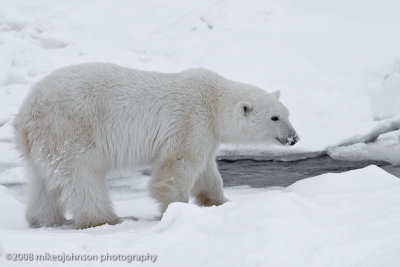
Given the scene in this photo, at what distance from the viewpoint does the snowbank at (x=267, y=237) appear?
8.63ft

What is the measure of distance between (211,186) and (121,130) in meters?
1.15

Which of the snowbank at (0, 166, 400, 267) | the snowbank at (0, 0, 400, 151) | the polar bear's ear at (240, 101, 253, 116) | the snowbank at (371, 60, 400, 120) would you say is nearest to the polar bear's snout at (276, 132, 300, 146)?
the polar bear's ear at (240, 101, 253, 116)

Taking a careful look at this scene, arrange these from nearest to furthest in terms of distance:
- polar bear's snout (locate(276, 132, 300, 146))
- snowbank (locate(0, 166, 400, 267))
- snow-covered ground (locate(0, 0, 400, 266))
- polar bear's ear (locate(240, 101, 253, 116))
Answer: snowbank (locate(0, 166, 400, 267)) → snow-covered ground (locate(0, 0, 400, 266)) → polar bear's ear (locate(240, 101, 253, 116)) → polar bear's snout (locate(276, 132, 300, 146))

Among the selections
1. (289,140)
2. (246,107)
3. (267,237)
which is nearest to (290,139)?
(289,140)

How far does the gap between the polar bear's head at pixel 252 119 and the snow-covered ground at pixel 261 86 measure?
2.08 feet

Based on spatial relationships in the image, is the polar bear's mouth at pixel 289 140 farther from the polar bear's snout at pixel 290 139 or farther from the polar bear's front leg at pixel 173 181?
the polar bear's front leg at pixel 173 181

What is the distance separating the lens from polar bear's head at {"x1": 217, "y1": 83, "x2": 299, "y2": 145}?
212 inches

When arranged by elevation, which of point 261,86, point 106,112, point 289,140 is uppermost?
Answer: point 106,112

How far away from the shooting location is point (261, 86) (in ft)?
33.2

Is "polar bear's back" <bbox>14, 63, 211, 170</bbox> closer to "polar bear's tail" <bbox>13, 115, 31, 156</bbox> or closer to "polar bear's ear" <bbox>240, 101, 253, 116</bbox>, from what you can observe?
"polar bear's tail" <bbox>13, 115, 31, 156</bbox>

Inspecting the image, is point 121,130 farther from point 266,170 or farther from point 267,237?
point 266,170

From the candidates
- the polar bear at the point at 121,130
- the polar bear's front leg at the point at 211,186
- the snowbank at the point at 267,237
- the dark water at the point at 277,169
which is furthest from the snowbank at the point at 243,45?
the snowbank at the point at 267,237

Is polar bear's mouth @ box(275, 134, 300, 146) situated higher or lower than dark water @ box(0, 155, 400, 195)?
higher

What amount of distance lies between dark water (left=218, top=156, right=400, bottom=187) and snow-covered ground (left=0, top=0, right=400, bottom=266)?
33cm
